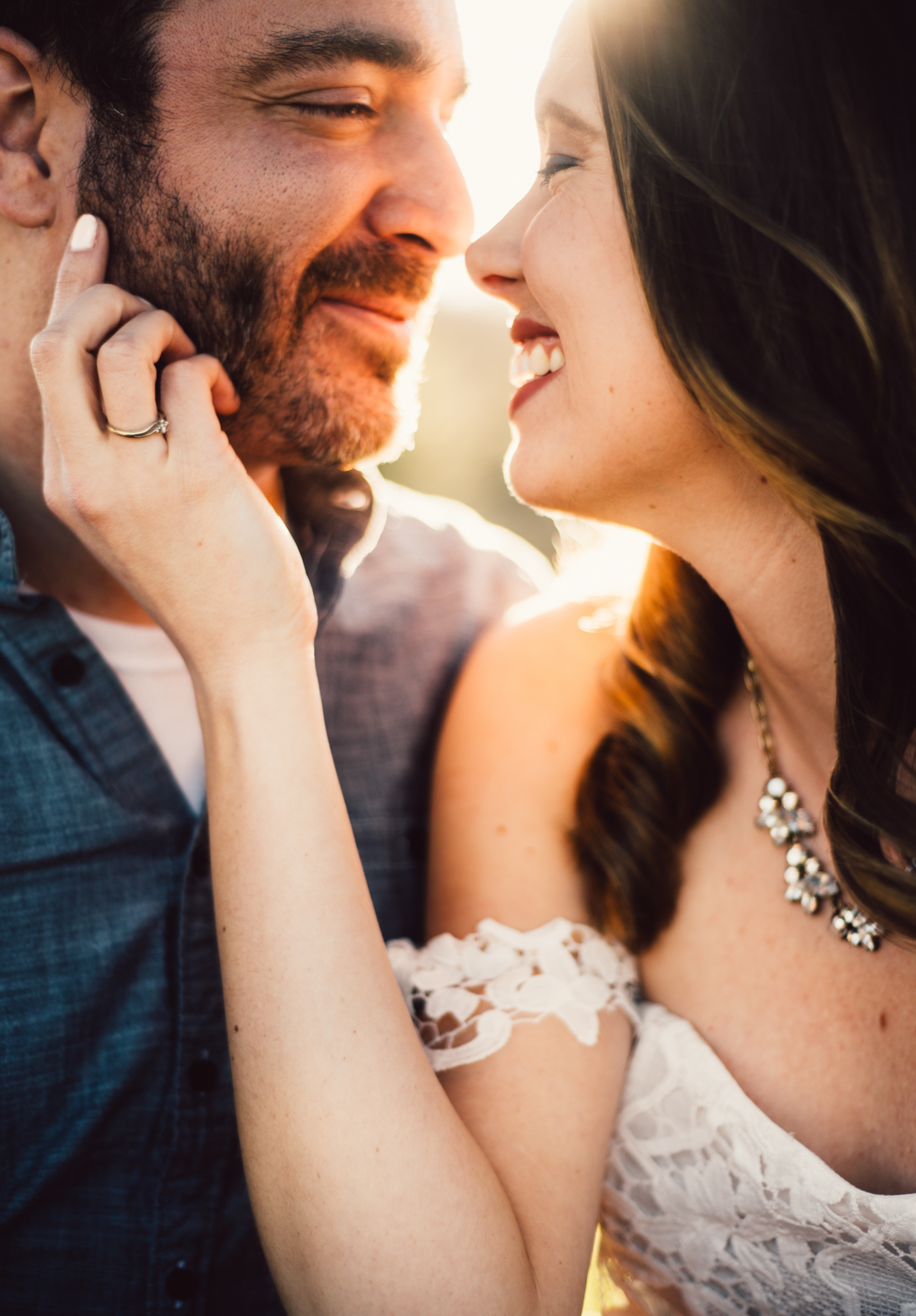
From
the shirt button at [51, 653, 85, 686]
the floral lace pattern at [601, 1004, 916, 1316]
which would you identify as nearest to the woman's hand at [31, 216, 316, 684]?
the shirt button at [51, 653, 85, 686]

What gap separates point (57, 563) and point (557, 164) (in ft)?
4.02

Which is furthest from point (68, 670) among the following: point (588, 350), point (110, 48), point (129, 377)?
point (110, 48)

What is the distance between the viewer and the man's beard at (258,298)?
177 cm

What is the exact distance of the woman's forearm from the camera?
1312mm

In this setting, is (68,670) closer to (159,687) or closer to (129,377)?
(159,687)

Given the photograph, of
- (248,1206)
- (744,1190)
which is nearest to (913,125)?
(744,1190)

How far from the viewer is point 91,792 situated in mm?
1613

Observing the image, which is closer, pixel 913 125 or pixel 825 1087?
pixel 913 125

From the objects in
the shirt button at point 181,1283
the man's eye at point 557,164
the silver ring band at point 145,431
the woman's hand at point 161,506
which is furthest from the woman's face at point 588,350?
the shirt button at point 181,1283

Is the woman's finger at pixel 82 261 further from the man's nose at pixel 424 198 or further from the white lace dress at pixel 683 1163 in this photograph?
the white lace dress at pixel 683 1163

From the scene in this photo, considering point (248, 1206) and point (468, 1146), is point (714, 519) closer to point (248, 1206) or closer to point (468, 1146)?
point (468, 1146)

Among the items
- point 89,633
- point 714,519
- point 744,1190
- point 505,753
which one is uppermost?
point 714,519

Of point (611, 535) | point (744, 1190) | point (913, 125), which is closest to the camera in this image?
point (913, 125)

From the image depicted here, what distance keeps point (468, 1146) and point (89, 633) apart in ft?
3.97
